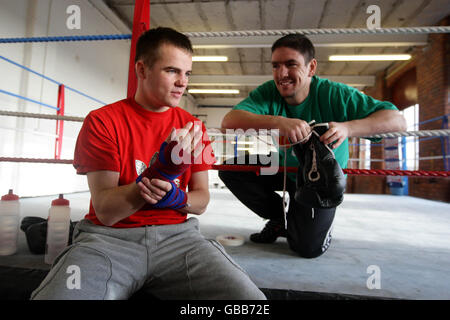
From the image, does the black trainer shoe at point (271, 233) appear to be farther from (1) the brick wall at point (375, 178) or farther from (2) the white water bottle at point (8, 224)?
(1) the brick wall at point (375, 178)

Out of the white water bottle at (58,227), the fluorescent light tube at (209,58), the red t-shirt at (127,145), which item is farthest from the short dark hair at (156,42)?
the fluorescent light tube at (209,58)

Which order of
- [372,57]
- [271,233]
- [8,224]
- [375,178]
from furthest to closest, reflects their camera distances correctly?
[375,178] → [372,57] → [271,233] → [8,224]

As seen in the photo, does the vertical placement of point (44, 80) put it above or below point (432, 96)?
below

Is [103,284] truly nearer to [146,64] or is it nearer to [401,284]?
[146,64]

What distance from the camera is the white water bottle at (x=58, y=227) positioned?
98 cm

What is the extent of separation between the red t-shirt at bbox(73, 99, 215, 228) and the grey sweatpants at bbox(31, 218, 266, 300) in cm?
4

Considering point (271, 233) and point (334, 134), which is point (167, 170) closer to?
point (334, 134)

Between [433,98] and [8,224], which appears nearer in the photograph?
[8,224]

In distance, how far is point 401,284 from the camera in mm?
887

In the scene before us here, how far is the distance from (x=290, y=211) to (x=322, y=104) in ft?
1.57

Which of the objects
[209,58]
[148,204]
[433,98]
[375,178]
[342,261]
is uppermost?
[209,58]

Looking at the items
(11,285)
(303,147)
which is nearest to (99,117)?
(11,285)

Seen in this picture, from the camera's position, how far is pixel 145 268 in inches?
26.6

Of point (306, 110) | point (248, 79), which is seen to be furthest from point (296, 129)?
point (248, 79)
